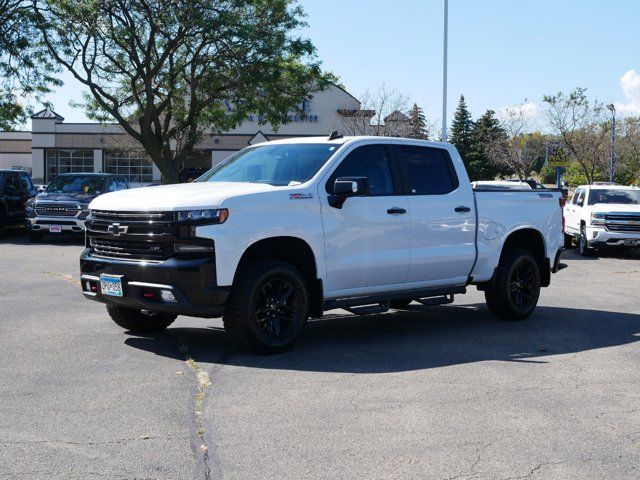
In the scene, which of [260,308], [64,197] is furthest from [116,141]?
[260,308]

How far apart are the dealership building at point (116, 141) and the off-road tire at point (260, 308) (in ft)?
169

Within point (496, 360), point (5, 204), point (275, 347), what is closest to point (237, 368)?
point (275, 347)

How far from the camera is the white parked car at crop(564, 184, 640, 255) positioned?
19.9 m

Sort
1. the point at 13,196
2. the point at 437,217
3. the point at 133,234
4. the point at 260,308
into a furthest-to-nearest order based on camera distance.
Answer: the point at 13,196, the point at 437,217, the point at 260,308, the point at 133,234

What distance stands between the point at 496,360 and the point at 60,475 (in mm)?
4369

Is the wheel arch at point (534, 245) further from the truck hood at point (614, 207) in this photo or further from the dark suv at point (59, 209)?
the dark suv at point (59, 209)

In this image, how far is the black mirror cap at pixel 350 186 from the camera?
7.65m

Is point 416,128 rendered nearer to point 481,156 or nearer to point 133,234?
point 481,156

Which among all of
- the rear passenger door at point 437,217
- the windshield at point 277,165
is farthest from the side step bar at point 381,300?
the windshield at point 277,165

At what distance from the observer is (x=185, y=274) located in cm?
700

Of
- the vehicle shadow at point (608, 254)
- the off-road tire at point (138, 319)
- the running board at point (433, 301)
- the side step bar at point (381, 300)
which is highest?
the side step bar at point (381, 300)

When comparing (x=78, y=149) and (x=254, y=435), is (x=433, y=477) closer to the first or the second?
(x=254, y=435)

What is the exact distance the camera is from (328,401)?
235 inches

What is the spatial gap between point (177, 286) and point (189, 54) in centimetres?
2295
